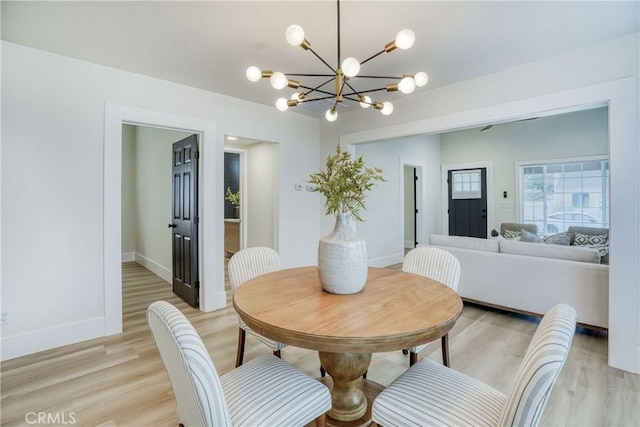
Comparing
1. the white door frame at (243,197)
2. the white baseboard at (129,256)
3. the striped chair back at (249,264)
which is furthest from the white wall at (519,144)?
the white baseboard at (129,256)

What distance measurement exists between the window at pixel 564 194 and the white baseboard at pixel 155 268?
6.58 m

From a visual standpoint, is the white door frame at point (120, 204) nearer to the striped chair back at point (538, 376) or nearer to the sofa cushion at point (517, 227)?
the striped chair back at point (538, 376)

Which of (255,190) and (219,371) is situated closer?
(219,371)

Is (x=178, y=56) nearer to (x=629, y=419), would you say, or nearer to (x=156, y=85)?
(x=156, y=85)

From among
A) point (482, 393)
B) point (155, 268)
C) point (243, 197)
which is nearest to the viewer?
point (482, 393)

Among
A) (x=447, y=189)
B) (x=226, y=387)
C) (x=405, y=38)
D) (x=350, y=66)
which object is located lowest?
(x=226, y=387)

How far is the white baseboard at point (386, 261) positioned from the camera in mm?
5454

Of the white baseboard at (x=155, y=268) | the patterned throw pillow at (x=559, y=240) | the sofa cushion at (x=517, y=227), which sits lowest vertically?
the white baseboard at (x=155, y=268)

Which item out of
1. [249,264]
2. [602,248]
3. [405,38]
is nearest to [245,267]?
[249,264]

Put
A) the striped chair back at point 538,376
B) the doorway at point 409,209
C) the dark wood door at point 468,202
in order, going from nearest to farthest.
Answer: the striped chair back at point 538,376, the dark wood door at point 468,202, the doorway at point 409,209

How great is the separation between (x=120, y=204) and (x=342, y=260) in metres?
2.45

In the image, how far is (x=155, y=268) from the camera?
17.3 feet

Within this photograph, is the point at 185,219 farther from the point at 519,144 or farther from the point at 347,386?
the point at 519,144

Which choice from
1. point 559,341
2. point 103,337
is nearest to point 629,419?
point 559,341
